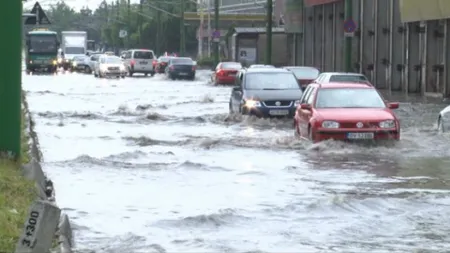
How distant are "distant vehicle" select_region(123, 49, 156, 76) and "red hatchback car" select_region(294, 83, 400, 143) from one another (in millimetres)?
55288

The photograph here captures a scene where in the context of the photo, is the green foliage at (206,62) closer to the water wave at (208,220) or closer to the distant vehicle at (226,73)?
the distant vehicle at (226,73)

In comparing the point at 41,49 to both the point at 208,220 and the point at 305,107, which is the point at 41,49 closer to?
the point at 305,107

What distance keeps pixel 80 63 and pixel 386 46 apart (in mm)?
42248

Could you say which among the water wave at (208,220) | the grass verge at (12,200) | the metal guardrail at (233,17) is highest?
the metal guardrail at (233,17)

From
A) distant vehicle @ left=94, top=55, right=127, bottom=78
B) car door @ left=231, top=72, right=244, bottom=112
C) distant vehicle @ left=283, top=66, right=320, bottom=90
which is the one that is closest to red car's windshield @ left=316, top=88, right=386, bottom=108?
car door @ left=231, top=72, right=244, bottom=112

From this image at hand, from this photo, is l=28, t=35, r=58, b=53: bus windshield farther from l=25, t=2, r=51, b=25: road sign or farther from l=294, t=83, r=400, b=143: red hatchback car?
l=294, t=83, r=400, b=143: red hatchback car

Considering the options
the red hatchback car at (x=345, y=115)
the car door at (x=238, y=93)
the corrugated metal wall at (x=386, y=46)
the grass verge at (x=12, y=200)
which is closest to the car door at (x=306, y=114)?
the red hatchback car at (x=345, y=115)

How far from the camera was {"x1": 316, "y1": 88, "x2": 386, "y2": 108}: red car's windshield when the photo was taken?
2177 cm

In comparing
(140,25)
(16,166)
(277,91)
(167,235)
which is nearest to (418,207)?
(167,235)

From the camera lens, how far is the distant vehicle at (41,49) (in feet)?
250

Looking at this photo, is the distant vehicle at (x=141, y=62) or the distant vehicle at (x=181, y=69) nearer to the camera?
the distant vehicle at (x=181, y=69)

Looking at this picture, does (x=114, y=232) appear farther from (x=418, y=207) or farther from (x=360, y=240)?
(x=418, y=207)

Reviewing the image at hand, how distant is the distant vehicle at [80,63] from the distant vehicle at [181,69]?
1773 cm

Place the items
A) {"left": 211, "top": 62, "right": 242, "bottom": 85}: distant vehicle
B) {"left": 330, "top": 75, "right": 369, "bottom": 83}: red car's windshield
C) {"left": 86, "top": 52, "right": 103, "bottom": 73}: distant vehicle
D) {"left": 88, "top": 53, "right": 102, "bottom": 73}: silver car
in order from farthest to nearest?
{"left": 86, "top": 52, "right": 103, "bottom": 73}: distant vehicle
{"left": 88, "top": 53, "right": 102, "bottom": 73}: silver car
{"left": 211, "top": 62, "right": 242, "bottom": 85}: distant vehicle
{"left": 330, "top": 75, "right": 369, "bottom": 83}: red car's windshield
